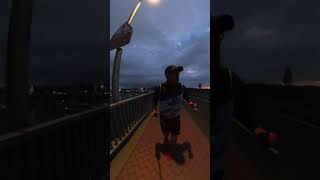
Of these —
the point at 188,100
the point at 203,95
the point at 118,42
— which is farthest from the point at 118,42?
the point at 203,95

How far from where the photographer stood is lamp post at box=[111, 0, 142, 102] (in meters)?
10.0

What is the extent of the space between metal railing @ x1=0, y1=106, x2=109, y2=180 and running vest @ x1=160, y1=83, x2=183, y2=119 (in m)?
1.02

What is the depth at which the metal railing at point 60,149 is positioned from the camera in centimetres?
318

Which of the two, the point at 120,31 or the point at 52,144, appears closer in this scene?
the point at 52,144

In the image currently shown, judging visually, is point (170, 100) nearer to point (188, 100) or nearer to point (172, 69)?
point (188, 100)

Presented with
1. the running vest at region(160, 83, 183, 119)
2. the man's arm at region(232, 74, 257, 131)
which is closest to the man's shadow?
the running vest at region(160, 83, 183, 119)

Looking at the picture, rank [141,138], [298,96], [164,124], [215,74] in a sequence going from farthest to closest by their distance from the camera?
[298,96] → [141,138] → [164,124] → [215,74]

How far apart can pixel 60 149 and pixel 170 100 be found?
297 centimetres

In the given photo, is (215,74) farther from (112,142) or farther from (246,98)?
(112,142)

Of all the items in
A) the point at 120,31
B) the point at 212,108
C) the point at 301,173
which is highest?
the point at 120,31

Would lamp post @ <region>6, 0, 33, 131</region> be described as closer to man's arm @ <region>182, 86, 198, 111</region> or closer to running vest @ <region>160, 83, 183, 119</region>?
running vest @ <region>160, 83, 183, 119</region>

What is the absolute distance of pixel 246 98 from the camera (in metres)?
3.53

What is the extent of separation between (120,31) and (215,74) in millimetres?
7262

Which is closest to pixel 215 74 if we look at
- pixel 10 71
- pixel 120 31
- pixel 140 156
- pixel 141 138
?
pixel 10 71
